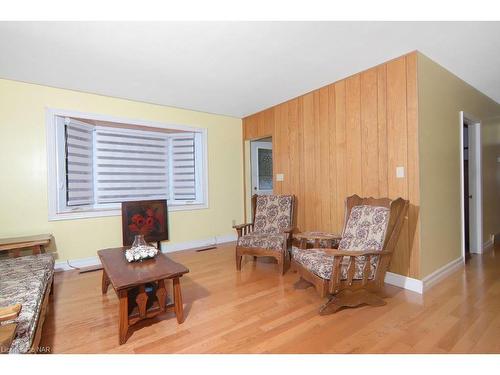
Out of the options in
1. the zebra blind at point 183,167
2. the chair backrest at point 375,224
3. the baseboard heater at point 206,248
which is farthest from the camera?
the zebra blind at point 183,167

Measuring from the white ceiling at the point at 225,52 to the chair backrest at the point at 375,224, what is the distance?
4.75ft

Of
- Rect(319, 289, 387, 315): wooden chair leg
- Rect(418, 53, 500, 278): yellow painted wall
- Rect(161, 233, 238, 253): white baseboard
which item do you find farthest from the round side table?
Rect(161, 233, 238, 253): white baseboard

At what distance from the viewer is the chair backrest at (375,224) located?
7.19 feet

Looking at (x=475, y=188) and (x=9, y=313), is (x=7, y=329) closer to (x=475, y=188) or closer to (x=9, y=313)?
(x=9, y=313)

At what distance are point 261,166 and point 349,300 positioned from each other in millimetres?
3400

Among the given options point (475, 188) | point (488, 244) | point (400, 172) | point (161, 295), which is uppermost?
point (400, 172)

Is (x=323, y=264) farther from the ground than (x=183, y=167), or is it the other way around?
(x=183, y=167)

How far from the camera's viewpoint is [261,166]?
202 inches

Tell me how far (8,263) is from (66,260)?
1.07 metres

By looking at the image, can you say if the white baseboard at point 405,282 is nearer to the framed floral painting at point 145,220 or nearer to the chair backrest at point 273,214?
the chair backrest at point 273,214

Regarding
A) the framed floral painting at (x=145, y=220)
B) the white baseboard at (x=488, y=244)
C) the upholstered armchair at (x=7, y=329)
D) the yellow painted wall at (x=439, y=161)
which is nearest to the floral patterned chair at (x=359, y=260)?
the yellow painted wall at (x=439, y=161)

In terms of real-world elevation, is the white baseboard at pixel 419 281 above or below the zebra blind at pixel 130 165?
below

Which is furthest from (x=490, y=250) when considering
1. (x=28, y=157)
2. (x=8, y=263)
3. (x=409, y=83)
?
(x=28, y=157)

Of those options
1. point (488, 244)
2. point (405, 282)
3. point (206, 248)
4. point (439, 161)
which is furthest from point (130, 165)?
point (488, 244)
